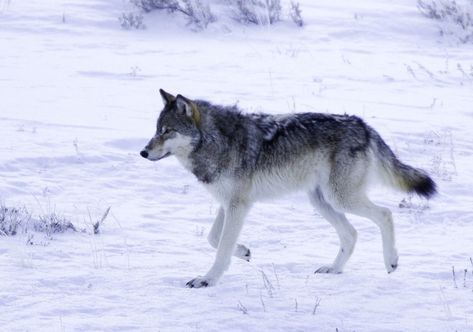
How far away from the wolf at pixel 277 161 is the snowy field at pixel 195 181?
410mm

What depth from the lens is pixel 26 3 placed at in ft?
54.7

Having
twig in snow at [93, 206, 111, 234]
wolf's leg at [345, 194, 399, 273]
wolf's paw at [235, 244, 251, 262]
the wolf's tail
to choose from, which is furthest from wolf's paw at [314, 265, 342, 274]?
twig in snow at [93, 206, 111, 234]

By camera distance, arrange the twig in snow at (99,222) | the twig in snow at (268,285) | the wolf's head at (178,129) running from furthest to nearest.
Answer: the twig in snow at (99,222) → the wolf's head at (178,129) → the twig in snow at (268,285)

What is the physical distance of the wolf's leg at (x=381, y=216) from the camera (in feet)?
20.9

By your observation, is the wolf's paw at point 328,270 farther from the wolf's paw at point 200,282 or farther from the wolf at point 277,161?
the wolf's paw at point 200,282

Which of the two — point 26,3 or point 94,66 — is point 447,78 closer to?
point 94,66

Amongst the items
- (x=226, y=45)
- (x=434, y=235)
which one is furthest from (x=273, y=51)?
(x=434, y=235)

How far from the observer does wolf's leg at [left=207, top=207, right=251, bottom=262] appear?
21.5 ft

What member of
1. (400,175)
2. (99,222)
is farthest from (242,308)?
(99,222)

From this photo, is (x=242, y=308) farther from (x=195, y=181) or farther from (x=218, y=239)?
(x=195, y=181)

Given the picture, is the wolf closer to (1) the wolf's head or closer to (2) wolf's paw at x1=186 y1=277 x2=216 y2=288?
(1) the wolf's head

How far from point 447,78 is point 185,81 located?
4.17 meters

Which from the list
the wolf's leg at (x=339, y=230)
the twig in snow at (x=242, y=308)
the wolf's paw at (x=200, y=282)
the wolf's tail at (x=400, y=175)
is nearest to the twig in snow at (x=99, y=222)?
the wolf's paw at (x=200, y=282)

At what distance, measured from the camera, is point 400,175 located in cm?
670
